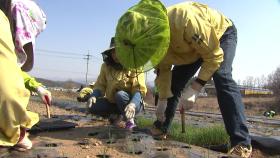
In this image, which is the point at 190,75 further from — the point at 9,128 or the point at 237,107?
the point at 9,128

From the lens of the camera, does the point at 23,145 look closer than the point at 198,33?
Yes

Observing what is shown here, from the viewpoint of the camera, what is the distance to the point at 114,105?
4.25 meters

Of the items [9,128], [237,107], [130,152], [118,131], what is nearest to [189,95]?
[237,107]

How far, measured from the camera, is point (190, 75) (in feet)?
11.7

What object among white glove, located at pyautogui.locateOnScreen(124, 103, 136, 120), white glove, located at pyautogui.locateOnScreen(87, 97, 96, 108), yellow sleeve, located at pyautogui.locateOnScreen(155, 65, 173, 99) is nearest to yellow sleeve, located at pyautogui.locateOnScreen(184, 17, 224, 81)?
yellow sleeve, located at pyautogui.locateOnScreen(155, 65, 173, 99)

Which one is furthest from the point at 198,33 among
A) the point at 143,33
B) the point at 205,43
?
the point at 143,33

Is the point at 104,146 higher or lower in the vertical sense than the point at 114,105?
lower

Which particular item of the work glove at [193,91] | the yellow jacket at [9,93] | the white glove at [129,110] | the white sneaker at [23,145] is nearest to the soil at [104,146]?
the white sneaker at [23,145]

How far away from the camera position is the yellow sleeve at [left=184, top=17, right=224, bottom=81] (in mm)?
2742

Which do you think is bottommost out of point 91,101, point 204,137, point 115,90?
point 204,137

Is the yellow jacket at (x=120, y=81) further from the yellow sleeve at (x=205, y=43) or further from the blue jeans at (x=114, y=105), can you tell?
the yellow sleeve at (x=205, y=43)

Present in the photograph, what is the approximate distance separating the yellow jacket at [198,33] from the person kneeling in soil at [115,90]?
2.79ft

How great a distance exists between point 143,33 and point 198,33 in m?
0.42

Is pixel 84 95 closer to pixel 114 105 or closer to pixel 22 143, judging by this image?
pixel 114 105
